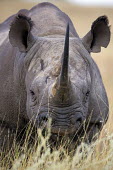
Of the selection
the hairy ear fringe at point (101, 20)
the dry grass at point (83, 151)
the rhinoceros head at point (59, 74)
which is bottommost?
the dry grass at point (83, 151)

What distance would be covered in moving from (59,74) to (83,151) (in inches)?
32.3

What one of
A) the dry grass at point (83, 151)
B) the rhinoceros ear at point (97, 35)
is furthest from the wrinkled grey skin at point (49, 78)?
the dry grass at point (83, 151)

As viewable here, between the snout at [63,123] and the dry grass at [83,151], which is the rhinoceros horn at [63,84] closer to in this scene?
the snout at [63,123]

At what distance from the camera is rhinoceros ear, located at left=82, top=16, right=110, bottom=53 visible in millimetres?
6598

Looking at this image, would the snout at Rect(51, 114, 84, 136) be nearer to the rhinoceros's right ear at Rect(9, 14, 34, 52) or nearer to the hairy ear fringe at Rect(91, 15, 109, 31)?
the rhinoceros's right ear at Rect(9, 14, 34, 52)

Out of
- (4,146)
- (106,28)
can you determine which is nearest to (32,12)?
(106,28)

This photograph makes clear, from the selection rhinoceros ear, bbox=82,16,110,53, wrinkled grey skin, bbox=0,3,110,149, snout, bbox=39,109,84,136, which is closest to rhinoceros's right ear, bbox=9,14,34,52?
wrinkled grey skin, bbox=0,3,110,149

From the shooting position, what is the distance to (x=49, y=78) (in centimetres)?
574

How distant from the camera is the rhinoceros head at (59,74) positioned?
5469 millimetres

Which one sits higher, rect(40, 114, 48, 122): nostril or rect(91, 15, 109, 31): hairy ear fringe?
rect(91, 15, 109, 31): hairy ear fringe

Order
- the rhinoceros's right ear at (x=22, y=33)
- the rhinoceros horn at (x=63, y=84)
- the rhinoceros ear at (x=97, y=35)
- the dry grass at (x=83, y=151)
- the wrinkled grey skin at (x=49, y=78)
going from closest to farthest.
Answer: the dry grass at (x=83, y=151) < the rhinoceros horn at (x=63, y=84) < the wrinkled grey skin at (x=49, y=78) < the rhinoceros's right ear at (x=22, y=33) < the rhinoceros ear at (x=97, y=35)

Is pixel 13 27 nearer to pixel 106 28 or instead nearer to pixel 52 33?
pixel 52 33

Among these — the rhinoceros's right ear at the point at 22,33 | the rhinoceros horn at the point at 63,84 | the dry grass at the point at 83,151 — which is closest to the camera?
→ the dry grass at the point at 83,151

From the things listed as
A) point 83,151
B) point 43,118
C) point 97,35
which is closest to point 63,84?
point 43,118
